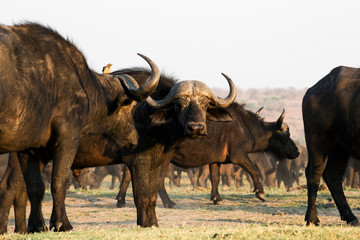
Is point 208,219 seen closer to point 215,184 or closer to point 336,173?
point 336,173

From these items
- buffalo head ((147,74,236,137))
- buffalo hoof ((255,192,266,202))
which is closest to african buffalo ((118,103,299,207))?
buffalo hoof ((255,192,266,202))

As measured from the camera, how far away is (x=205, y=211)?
37.6 feet

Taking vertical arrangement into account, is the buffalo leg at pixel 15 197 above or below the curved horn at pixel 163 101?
below

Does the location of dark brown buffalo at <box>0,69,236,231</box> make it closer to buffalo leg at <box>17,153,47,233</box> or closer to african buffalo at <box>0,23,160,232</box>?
african buffalo at <box>0,23,160,232</box>

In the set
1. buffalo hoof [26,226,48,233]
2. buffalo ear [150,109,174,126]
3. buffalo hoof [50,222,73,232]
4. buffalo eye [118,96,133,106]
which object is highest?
buffalo eye [118,96,133,106]

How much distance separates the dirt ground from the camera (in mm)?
9695

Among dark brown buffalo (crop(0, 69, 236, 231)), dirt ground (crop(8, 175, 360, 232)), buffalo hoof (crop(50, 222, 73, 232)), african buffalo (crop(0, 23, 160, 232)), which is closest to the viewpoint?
african buffalo (crop(0, 23, 160, 232))

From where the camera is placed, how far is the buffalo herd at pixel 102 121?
6.36m

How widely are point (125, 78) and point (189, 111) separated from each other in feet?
3.80

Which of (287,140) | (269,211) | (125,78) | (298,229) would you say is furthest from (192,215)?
(287,140)

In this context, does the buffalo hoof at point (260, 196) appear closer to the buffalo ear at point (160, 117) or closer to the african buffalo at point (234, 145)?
the african buffalo at point (234, 145)

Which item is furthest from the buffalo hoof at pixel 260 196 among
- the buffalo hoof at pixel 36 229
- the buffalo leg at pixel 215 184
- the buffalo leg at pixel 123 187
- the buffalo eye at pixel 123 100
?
the buffalo hoof at pixel 36 229

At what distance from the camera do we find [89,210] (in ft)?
40.0

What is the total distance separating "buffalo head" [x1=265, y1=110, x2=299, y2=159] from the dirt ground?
124 centimetres
